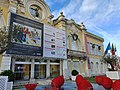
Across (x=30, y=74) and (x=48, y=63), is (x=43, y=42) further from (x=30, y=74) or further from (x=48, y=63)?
(x=30, y=74)

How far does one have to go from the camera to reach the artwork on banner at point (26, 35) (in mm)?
12062

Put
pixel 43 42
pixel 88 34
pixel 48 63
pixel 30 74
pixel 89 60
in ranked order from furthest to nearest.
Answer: pixel 88 34 < pixel 89 60 < pixel 48 63 < pixel 43 42 < pixel 30 74

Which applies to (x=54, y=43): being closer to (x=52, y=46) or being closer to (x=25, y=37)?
(x=52, y=46)

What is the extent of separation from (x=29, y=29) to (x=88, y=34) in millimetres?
13117

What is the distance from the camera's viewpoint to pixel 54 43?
1541cm

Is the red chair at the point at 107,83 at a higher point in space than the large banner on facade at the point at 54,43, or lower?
lower

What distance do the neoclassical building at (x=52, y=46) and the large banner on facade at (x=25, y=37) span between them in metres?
0.17

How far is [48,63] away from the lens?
1517 centimetres

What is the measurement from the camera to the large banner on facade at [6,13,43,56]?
38.6ft

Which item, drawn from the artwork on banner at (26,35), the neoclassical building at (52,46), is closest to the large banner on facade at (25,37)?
the artwork on banner at (26,35)

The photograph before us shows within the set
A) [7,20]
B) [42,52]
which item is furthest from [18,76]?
[7,20]

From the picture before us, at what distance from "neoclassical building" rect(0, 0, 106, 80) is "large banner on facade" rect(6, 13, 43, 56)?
0.17 m

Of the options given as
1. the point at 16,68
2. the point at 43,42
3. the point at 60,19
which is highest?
the point at 60,19

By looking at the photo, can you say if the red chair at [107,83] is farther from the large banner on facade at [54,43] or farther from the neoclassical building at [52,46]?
the large banner on facade at [54,43]
